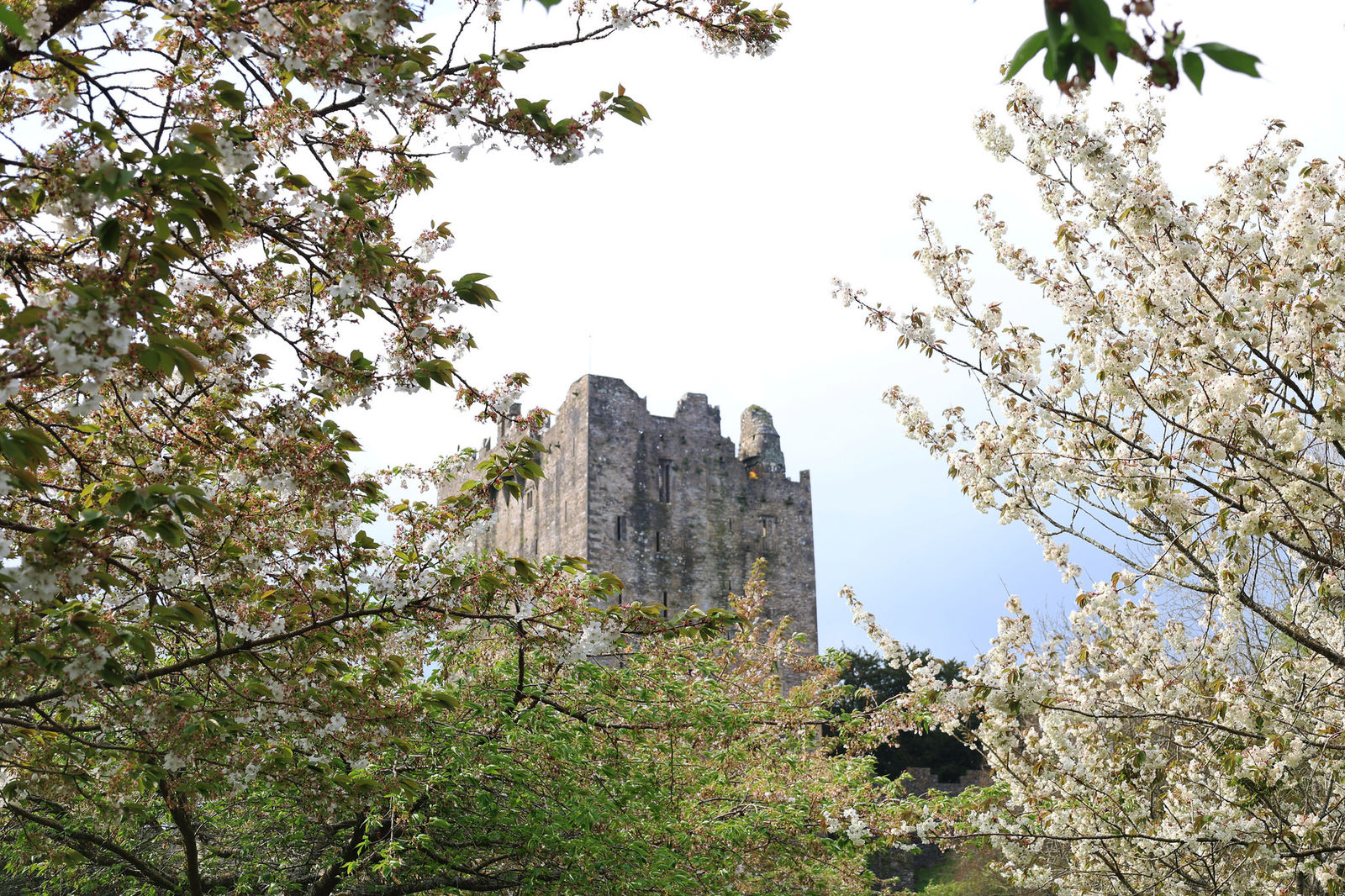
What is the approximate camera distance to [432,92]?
4496 mm

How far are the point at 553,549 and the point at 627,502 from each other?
2.81 meters

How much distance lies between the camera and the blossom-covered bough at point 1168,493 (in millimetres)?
6164

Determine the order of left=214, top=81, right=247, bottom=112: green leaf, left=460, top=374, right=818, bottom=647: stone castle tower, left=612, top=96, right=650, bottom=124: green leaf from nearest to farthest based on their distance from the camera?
1. left=214, top=81, right=247, bottom=112: green leaf
2. left=612, top=96, right=650, bottom=124: green leaf
3. left=460, top=374, right=818, bottom=647: stone castle tower

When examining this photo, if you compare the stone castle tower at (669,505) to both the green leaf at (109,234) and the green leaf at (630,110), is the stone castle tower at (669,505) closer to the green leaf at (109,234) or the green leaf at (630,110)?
the green leaf at (630,110)

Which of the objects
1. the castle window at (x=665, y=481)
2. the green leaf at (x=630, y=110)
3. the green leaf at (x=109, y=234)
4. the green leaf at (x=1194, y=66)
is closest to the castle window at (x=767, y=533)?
the castle window at (x=665, y=481)

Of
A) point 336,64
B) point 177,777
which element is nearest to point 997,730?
point 177,777

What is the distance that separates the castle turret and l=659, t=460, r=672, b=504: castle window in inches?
120

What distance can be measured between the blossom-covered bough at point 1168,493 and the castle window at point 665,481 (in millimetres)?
25193

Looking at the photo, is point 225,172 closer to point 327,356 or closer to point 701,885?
point 327,356

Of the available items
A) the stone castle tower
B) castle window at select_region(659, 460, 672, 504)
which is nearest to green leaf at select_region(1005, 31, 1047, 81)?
the stone castle tower

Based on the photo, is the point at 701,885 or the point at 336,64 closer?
the point at 336,64

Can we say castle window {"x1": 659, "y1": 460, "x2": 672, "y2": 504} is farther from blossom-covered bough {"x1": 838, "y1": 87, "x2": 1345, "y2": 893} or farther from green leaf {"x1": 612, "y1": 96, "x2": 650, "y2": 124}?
green leaf {"x1": 612, "y1": 96, "x2": 650, "y2": 124}

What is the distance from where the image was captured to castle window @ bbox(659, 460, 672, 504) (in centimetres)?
3300

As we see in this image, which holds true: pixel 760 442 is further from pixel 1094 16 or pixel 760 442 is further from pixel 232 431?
pixel 1094 16
